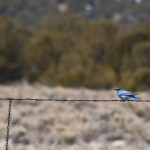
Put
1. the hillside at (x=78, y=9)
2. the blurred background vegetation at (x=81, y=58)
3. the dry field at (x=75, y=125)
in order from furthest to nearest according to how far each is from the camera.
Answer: the hillside at (x=78, y=9), the blurred background vegetation at (x=81, y=58), the dry field at (x=75, y=125)

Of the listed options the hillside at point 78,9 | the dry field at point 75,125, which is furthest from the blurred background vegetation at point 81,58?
the hillside at point 78,9

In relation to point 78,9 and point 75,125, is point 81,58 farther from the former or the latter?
point 78,9

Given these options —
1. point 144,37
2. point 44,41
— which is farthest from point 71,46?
point 144,37

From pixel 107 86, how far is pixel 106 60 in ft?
10.8

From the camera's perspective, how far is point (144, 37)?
39.0 metres

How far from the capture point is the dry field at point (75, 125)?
547 inches

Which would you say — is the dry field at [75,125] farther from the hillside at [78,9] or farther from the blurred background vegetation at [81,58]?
the hillside at [78,9]

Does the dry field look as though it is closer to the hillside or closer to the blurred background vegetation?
the blurred background vegetation

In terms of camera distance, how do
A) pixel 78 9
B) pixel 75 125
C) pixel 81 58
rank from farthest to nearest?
1. pixel 78 9
2. pixel 81 58
3. pixel 75 125

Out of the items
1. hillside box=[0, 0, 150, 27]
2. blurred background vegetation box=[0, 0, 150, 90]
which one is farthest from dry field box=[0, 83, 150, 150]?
hillside box=[0, 0, 150, 27]

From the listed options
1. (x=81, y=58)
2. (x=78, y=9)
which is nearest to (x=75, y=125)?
(x=81, y=58)

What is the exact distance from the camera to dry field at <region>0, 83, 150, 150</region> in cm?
1390

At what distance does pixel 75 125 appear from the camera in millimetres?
16266

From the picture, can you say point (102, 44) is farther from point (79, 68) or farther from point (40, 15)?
point (40, 15)
